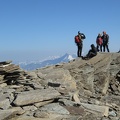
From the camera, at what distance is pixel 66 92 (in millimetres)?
18453

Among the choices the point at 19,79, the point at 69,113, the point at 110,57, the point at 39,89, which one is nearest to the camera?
the point at 69,113

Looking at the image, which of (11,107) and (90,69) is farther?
(90,69)

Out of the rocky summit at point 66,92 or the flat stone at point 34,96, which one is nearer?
the rocky summit at point 66,92

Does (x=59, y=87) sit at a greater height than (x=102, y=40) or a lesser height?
lesser

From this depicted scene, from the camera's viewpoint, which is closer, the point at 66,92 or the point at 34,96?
the point at 34,96

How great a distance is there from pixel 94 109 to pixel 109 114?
1121 mm

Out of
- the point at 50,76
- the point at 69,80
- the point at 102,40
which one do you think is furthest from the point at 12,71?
the point at 102,40

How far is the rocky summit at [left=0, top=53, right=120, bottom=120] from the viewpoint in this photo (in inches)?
598

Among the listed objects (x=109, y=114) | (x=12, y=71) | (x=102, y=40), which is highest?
(x=102, y=40)

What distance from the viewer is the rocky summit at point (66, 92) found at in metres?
15.2

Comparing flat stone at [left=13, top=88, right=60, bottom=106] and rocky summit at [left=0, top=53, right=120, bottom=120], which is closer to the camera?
rocky summit at [left=0, top=53, right=120, bottom=120]

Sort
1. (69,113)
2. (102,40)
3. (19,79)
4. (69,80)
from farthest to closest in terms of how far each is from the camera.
Answer: 1. (102,40)
2. (69,80)
3. (19,79)
4. (69,113)

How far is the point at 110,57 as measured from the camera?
29734 millimetres

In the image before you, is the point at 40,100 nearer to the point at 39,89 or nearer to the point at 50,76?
the point at 39,89
